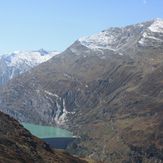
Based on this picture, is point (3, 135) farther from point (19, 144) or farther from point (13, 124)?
point (13, 124)

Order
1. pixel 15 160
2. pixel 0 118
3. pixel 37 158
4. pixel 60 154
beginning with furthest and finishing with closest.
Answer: pixel 60 154, pixel 0 118, pixel 37 158, pixel 15 160

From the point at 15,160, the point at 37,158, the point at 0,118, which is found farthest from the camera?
the point at 0,118

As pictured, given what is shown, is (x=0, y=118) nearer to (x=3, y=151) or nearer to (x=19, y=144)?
(x=19, y=144)

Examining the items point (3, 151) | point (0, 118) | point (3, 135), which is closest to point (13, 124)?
point (0, 118)

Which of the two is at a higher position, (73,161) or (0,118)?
(0,118)

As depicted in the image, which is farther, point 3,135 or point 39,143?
point 39,143

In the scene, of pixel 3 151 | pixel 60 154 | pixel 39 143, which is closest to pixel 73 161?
pixel 60 154
